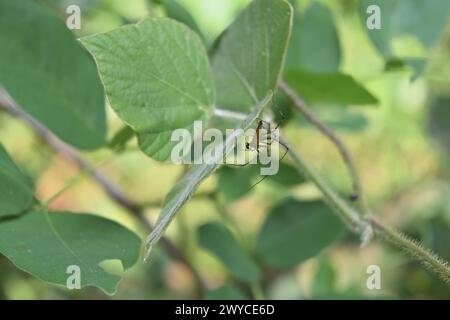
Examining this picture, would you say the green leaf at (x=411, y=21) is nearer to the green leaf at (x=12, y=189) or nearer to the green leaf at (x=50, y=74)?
the green leaf at (x=50, y=74)

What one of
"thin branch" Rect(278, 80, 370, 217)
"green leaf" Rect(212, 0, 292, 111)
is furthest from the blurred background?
"green leaf" Rect(212, 0, 292, 111)

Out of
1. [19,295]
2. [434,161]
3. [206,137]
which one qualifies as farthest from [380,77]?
[434,161]

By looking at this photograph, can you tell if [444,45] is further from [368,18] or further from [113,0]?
[368,18]

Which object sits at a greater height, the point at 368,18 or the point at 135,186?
the point at 368,18

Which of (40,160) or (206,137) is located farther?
(40,160)

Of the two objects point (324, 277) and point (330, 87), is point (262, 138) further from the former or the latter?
point (324, 277)

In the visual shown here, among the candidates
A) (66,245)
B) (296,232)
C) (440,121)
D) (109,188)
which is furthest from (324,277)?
(440,121)

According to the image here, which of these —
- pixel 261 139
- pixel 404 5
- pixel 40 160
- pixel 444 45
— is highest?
pixel 444 45

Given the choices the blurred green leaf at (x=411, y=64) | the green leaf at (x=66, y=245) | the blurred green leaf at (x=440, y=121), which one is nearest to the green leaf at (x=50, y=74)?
the green leaf at (x=66, y=245)
